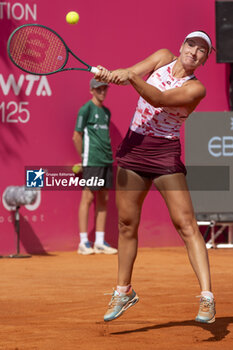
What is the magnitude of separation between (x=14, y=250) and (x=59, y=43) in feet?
13.7

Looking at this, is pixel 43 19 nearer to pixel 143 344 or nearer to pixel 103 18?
pixel 103 18

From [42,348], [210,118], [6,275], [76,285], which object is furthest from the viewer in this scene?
[210,118]

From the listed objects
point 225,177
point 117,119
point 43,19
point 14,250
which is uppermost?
point 43,19

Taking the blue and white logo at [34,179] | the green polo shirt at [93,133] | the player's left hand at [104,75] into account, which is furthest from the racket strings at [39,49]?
the blue and white logo at [34,179]

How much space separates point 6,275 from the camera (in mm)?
6762

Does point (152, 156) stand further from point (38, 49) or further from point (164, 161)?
point (38, 49)


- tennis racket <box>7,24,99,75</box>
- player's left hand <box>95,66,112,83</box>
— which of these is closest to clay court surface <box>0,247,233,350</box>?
player's left hand <box>95,66,112,83</box>

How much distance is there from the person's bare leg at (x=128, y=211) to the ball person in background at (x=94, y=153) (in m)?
3.94

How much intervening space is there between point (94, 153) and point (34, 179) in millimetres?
775

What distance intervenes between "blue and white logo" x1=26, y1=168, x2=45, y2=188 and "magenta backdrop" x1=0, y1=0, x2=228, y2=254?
10 cm

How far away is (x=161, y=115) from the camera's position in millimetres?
4262

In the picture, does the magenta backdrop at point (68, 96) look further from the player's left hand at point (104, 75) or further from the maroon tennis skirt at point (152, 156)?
the player's left hand at point (104, 75)

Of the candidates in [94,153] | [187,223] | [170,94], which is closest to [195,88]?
[170,94]

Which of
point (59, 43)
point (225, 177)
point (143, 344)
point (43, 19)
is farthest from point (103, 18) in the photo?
point (143, 344)
